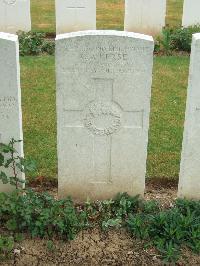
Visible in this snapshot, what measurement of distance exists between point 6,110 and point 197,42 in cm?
191

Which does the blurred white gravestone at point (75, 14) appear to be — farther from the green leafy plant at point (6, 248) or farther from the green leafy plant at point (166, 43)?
the green leafy plant at point (6, 248)

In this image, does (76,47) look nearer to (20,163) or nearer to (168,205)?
(20,163)

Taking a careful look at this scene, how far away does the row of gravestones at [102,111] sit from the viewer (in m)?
4.63

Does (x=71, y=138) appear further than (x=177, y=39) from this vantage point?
No

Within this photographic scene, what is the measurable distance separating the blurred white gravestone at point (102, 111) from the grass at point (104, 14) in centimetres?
787

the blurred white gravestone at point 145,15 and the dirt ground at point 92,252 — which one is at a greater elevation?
the blurred white gravestone at point 145,15

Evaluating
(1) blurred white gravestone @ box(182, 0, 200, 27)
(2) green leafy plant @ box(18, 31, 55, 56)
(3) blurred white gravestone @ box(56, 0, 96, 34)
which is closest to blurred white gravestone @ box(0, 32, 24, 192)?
(2) green leafy plant @ box(18, 31, 55, 56)

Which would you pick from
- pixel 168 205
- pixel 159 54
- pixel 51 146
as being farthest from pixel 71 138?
pixel 159 54

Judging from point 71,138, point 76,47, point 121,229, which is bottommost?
point 121,229

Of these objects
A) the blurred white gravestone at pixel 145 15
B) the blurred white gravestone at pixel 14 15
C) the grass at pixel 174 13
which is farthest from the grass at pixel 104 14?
the blurred white gravestone at pixel 145 15

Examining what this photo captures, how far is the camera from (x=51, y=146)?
6719 mm

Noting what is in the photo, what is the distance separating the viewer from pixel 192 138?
16.3ft

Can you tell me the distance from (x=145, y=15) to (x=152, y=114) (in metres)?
4.51

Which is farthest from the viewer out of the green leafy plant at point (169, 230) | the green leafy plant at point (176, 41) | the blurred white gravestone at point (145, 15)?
the blurred white gravestone at point (145, 15)
